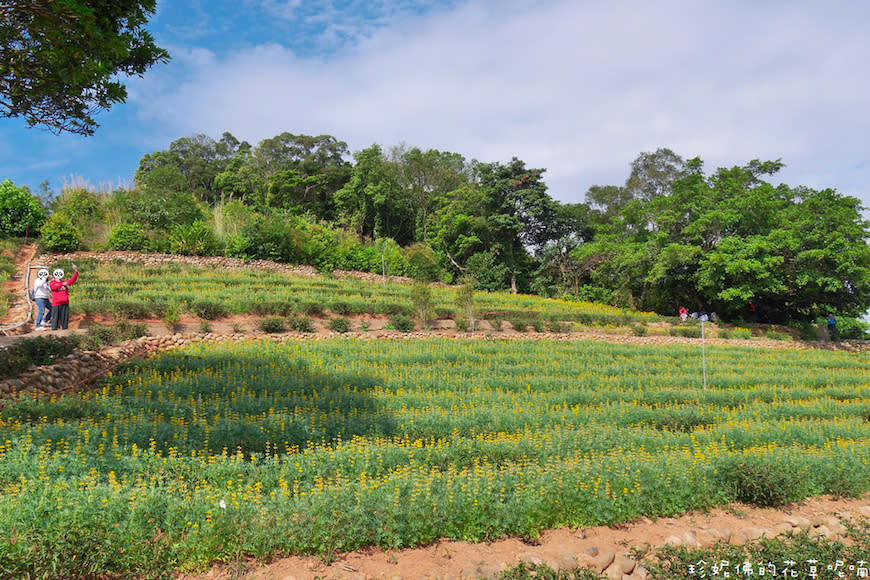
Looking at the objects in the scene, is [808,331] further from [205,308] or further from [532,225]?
[205,308]

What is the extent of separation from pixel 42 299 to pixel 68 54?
919 centimetres

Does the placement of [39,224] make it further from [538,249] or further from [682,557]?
[538,249]

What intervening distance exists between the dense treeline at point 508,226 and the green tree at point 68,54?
1956cm

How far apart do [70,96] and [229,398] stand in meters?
5.21

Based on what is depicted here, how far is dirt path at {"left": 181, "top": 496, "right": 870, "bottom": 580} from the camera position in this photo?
376cm

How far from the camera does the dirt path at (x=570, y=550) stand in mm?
3760

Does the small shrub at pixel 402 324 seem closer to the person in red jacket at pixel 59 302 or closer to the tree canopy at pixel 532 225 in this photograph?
the person in red jacket at pixel 59 302

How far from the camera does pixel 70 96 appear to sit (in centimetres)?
607

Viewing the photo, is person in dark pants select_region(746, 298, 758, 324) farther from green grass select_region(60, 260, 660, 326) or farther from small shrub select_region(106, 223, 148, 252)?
small shrub select_region(106, 223, 148, 252)

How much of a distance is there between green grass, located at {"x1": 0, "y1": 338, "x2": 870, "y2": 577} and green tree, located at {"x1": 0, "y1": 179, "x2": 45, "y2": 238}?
17.5m

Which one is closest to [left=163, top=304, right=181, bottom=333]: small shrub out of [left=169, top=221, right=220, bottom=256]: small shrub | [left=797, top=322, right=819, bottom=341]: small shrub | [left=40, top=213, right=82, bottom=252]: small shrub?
[left=169, top=221, right=220, bottom=256]: small shrub

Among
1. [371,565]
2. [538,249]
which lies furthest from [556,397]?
[538,249]

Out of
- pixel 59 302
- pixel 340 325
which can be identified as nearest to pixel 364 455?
pixel 59 302

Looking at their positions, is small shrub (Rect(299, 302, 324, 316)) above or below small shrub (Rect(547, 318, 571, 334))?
above
